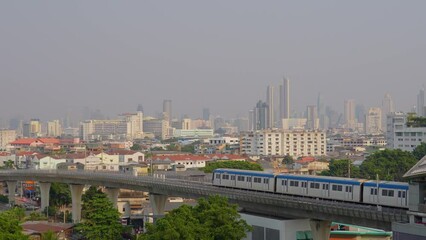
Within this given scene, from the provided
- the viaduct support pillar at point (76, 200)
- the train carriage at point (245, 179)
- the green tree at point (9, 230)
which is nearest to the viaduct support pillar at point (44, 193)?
the viaduct support pillar at point (76, 200)

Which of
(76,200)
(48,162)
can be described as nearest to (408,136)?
(48,162)

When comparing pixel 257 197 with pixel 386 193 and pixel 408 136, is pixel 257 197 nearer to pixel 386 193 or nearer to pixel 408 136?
pixel 386 193

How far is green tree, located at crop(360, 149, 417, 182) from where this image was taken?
73.3 metres

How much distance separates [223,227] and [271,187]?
11.6 meters

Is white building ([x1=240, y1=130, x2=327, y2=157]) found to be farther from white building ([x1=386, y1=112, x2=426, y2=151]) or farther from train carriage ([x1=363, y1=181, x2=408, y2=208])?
train carriage ([x1=363, y1=181, x2=408, y2=208])

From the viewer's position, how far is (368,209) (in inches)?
1236

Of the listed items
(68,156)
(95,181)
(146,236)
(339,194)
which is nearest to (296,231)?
(339,194)

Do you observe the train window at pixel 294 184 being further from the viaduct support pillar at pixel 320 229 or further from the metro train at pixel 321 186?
the viaduct support pillar at pixel 320 229

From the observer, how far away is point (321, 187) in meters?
→ 37.1

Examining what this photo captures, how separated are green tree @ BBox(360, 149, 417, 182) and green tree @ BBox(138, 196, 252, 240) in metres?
42.5

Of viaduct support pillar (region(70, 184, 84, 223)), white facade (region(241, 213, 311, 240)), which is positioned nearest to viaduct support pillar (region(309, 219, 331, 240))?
white facade (region(241, 213, 311, 240))

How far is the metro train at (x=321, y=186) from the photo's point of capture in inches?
1240

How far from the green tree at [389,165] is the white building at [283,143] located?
2761 inches

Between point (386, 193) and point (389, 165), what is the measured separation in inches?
1773
